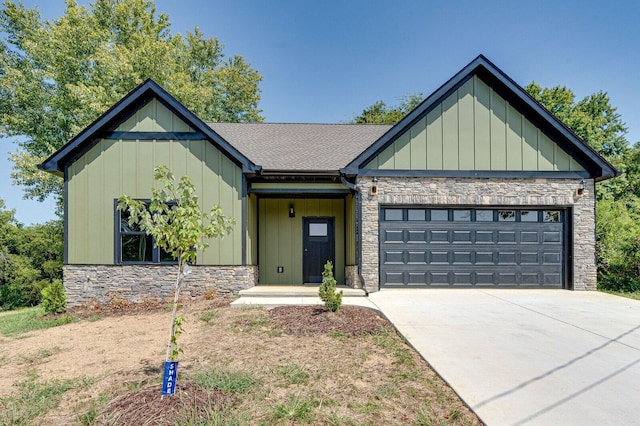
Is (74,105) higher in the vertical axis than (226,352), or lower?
higher

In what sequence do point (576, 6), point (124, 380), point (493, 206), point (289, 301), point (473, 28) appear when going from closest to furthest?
point (124, 380) → point (289, 301) → point (493, 206) → point (576, 6) → point (473, 28)

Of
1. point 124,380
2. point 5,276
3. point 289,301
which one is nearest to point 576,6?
point 289,301

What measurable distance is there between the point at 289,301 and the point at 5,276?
1688 cm

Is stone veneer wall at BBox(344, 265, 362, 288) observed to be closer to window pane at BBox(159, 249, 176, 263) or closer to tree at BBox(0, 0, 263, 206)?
window pane at BBox(159, 249, 176, 263)

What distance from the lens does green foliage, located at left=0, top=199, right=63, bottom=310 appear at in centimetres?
1526

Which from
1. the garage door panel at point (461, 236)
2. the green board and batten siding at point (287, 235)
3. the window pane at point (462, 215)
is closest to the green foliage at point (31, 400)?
the green board and batten siding at point (287, 235)

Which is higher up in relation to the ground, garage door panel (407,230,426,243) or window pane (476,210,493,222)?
window pane (476,210,493,222)

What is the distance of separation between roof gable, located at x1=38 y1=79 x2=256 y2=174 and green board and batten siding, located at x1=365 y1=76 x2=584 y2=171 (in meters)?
4.32

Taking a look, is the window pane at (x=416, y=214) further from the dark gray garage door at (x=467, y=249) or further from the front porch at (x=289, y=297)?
the front porch at (x=289, y=297)

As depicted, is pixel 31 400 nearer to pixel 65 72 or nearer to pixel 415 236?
pixel 415 236

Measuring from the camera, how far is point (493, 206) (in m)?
9.00

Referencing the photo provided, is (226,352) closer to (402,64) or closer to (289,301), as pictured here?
(289,301)

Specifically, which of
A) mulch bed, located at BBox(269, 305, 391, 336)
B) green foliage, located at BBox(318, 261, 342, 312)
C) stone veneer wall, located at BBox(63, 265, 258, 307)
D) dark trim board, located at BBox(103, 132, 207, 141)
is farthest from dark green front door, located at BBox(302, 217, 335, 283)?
dark trim board, located at BBox(103, 132, 207, 141)

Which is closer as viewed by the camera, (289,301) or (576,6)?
(289,301)
